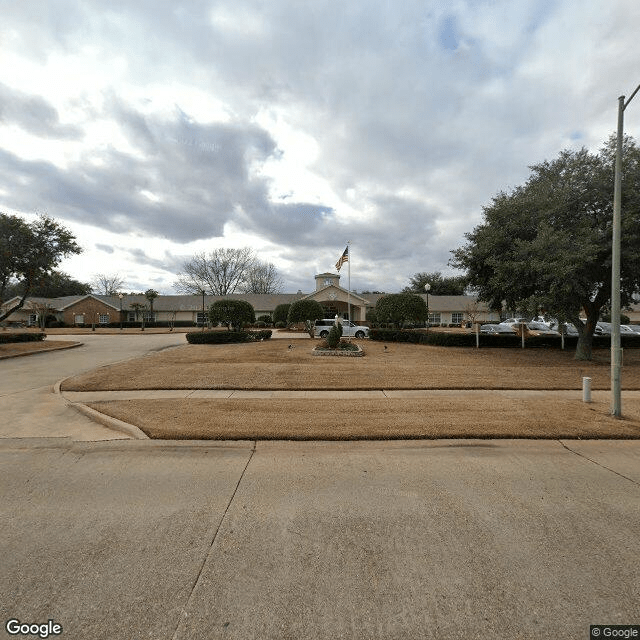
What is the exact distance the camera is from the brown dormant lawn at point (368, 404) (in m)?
5.96

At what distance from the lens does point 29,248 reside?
19969mm

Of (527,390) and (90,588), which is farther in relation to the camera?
(527,390)

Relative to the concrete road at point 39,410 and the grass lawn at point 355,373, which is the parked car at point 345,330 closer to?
the grass lawn at point 355,373

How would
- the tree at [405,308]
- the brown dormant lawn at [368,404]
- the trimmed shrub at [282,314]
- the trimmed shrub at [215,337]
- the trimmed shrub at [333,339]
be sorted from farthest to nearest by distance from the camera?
the trimmed shrub at [282,314] → the tree at [405,308] → the trimmed shrub at [215,337] → the trimmed shrub at [333,339] → the brown dormant lawn at [368,404]

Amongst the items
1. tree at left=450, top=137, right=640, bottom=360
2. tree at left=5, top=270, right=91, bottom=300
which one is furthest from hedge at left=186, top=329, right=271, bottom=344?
tree at left=5, top=270, right=91, bottom=300

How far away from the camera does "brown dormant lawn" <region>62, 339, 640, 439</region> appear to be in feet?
19.6

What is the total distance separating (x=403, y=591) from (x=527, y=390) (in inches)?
347

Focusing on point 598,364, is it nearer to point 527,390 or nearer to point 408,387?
point 527,390

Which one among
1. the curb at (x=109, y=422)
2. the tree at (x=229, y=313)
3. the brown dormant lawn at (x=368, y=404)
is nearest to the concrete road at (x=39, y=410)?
the curb at (x=109, y=422)

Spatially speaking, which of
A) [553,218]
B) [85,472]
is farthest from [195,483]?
[553,218]

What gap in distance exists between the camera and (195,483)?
4168 millimetres

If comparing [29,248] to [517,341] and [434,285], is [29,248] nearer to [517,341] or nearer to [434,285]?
[517,341]

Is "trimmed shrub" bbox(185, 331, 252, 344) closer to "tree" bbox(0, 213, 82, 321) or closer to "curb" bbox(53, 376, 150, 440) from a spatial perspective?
"tree" bbox(0, 213, 82, 321)

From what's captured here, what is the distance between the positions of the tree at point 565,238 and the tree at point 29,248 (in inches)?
922
